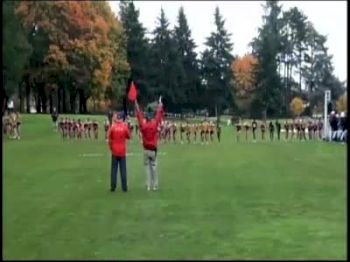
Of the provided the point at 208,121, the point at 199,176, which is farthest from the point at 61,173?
Result: the point at 208,121

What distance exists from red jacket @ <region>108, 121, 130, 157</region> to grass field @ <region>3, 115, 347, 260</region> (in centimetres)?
92

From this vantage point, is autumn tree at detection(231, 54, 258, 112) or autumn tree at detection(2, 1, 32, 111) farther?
autumn tree at detection(231, 54, 258, 112)

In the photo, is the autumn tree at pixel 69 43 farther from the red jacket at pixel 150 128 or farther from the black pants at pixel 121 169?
the black pants at pixel 121 169

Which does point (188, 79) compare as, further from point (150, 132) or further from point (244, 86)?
point (150, 132)

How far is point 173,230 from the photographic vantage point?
38.2 feet

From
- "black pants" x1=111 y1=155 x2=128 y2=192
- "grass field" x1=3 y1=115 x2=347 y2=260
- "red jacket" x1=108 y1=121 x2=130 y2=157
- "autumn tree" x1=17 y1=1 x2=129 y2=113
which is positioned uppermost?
"autumn tree" x1=17 y1=1 x2=129 y2=113

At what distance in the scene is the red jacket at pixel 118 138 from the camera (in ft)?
57.6

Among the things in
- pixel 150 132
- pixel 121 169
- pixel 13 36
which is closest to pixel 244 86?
pixel 121 169

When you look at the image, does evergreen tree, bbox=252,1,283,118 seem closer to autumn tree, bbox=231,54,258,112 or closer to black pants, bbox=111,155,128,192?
autumn tree, bbox=231,54,258,112

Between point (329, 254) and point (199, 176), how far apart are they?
42.0 feet

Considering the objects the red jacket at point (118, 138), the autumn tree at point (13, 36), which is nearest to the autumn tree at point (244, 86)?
the red jacket at point (118, 138)

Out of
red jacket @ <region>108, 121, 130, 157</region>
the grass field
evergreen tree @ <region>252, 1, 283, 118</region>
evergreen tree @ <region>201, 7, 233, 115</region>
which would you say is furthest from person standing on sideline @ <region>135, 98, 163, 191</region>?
evergreen tree @ <region>201, 7, 233, 115</region>

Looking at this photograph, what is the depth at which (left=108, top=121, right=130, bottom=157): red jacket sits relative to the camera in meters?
17.5

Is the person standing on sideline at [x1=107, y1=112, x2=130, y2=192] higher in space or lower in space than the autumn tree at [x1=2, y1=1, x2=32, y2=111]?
lower
